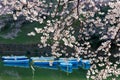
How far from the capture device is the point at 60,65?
2208cm

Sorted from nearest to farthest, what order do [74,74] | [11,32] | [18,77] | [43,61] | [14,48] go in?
[18,77] < [74,74] < [43,61] < [14,48] < [11,32]

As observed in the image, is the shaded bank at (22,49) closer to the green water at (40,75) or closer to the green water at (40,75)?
the green water at (40,75)

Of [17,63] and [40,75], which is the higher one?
[40,75]

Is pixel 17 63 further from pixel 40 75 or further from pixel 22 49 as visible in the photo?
pixel 40 75

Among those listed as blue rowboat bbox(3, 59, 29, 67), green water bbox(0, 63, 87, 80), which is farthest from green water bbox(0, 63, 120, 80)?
blue rowboat bbox(3, 59, 29, 67)

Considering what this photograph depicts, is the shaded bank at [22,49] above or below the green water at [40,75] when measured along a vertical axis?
below

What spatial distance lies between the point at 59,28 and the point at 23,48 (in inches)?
970

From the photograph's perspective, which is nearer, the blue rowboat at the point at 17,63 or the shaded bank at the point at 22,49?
the blue rowboat at the point at 17,63

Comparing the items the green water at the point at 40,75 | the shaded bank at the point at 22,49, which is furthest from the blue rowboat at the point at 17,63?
the shaded bank at the point at 22,49

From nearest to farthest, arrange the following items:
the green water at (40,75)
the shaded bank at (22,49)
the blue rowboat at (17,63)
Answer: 1. the green water at (40,75)
2. the blue rowboat at (17,63)
3. the shaded bank at (22,49)

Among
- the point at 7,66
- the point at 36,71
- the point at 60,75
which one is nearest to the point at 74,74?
the point at 60,75

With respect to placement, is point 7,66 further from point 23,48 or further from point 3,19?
point 3,19

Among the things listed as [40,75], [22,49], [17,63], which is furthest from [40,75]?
[22,49]

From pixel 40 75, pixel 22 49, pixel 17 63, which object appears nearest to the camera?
pixel 40 75
